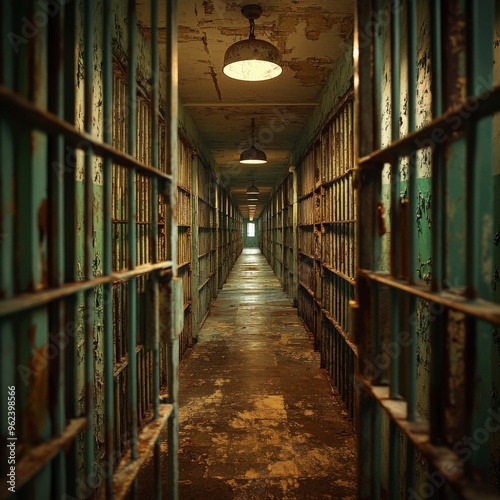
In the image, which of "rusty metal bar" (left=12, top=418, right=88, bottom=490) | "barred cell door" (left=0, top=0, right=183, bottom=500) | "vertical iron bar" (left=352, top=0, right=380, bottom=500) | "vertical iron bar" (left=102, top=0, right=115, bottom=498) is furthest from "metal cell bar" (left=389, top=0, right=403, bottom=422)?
"rusty metal bar" (left=12, top=418, right=88, bottom=490)

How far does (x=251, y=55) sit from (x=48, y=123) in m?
2.93

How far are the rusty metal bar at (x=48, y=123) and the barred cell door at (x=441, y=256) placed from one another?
1.15m

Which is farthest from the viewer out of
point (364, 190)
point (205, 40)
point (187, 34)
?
point (205, 40)

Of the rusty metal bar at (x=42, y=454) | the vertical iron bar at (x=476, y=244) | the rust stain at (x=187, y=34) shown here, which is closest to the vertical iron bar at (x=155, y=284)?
the rusty metal bar at (x=42, y=454)

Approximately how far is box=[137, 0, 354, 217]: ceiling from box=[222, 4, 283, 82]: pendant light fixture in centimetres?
11

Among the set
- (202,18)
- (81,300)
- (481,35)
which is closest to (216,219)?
(202,18)

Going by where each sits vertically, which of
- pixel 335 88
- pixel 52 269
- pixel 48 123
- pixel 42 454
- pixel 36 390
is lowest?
pixel 42 454

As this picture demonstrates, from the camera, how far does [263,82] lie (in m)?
5.71

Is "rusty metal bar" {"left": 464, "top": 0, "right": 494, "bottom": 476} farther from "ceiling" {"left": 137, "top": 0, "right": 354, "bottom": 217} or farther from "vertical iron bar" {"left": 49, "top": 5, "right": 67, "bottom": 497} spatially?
"ceiling" {"left": 137, "top": 0, "right": 354, "bottom": 217}

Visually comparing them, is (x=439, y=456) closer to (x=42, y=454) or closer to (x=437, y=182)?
(x=437, y=182)

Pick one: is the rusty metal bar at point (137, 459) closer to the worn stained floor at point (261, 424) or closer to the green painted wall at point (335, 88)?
the worn stained floor at point (261, 424)

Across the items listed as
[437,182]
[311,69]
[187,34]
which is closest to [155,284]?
[437,182]

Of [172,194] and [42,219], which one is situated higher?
[172,194]

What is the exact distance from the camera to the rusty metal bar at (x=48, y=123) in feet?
3.19
